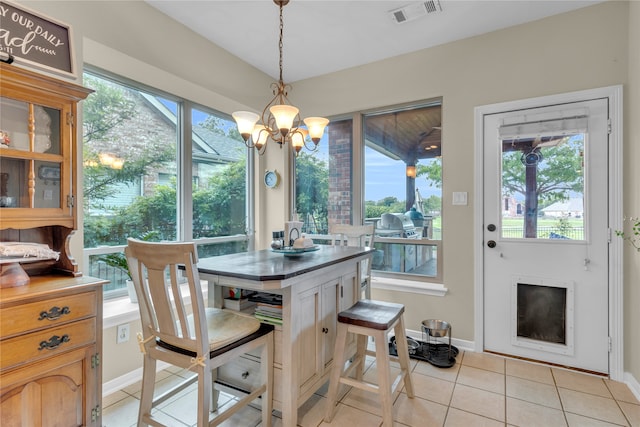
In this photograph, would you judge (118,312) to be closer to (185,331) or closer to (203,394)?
(185,331)

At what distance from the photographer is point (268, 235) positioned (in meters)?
3.88

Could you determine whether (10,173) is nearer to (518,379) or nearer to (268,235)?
(268,235)

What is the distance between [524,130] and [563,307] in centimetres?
149

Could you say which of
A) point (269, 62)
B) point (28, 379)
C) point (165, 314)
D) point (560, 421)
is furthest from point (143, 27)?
point (560, 421)

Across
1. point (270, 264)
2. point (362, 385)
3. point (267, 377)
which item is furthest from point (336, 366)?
point (270, 264)

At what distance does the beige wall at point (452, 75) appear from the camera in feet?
7.21

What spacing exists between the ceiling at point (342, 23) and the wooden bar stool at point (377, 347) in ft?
7.46

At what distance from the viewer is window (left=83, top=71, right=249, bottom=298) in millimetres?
2301

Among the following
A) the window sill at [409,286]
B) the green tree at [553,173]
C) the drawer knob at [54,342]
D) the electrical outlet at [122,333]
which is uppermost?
the green tree at [553,173]

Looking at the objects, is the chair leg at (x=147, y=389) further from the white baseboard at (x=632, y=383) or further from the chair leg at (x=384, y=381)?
the white baseboard at (x=632, y=383)

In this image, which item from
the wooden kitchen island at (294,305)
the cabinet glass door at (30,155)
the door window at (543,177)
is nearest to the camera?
the cabinet glass door at (30,155)

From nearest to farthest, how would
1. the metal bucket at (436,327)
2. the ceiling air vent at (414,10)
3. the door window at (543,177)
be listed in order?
the ceiling air vent at (414,10), the door window at (543,177), the metal bucket at (436,327)

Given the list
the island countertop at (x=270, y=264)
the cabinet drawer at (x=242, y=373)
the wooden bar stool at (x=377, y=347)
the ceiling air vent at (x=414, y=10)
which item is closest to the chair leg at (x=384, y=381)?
the wooden bar stool at (x=377, y=347)

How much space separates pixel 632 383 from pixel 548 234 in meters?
1.14
